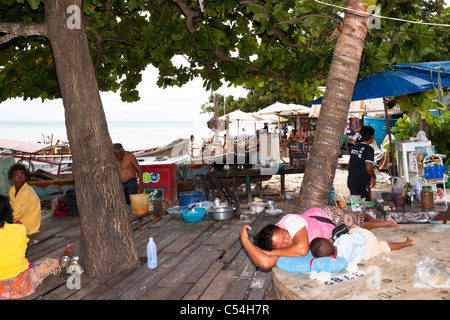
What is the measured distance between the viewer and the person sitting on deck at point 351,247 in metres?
3.53

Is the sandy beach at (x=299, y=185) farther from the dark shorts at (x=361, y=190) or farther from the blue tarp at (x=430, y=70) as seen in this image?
the blue tarp at (x=430, y=70)

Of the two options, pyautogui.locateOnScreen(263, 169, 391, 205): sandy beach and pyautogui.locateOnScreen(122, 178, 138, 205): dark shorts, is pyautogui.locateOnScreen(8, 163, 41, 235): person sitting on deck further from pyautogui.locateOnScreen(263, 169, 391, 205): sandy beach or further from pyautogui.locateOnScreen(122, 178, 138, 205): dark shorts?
pyautogui.locateOnScreen(263, 169, 391, 205): sandy beach

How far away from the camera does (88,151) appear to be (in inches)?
170

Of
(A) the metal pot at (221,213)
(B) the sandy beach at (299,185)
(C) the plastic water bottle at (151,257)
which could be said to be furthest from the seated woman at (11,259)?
(B) the sandy beach at (299,185)

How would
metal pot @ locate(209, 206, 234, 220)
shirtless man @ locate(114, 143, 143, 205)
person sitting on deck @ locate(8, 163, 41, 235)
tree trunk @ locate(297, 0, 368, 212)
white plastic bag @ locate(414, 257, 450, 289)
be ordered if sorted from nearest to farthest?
white plastic bag @ locate(414, 257, 450, 289) → tree trunk @ locate(297, 0, 368, 212) → person sitting on deck @ locate(8, 163, 41, 235) → metal pot @ locate(209, 206, 234, 220) → shirtless man @ locate(114, 143, 143, 205)

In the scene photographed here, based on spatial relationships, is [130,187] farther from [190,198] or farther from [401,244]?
[401,244]

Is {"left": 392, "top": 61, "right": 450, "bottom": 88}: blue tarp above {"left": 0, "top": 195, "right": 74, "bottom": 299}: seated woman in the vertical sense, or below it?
above

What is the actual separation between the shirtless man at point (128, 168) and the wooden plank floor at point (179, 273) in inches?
70.5

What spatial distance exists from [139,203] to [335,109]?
466cm

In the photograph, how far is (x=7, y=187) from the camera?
823 cm

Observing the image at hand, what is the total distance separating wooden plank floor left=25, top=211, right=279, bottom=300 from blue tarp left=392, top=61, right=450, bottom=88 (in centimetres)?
403

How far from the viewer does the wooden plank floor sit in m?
3.90

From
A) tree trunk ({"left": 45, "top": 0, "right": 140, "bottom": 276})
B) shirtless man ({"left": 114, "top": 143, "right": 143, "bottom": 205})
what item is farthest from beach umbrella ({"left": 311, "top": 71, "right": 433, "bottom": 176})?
shirtless man ({"left": 114, "top": 143, "right": 143, "bottom": 205})
